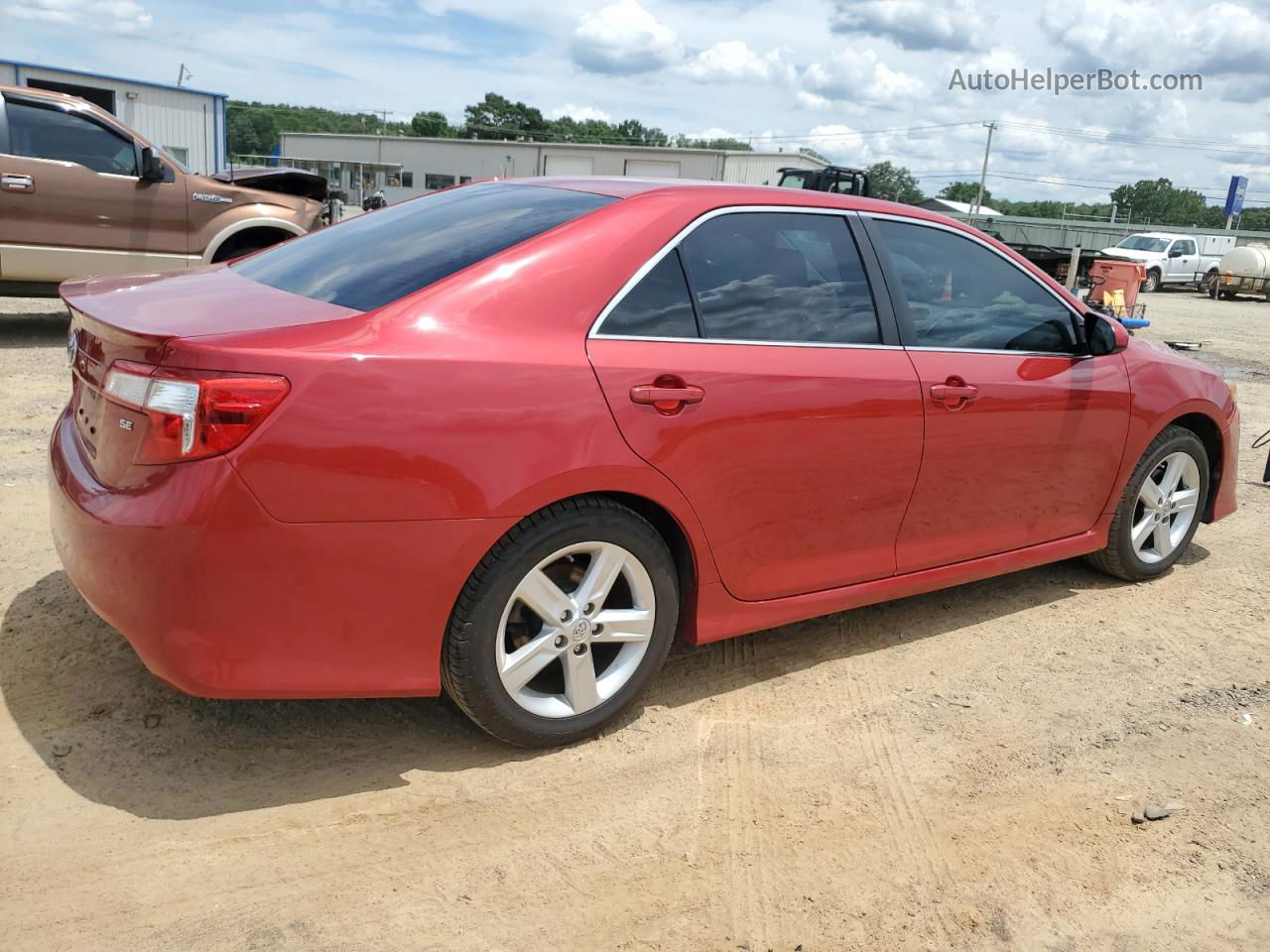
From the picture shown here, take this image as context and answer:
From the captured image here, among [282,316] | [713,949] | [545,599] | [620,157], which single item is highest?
[620,157]

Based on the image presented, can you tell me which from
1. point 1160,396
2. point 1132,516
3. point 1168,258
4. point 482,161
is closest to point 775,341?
point 1160,396

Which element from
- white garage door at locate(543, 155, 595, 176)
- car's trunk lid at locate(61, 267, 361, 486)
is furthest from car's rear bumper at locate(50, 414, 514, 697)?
white garage door at locate(543, 155, 595, 176)

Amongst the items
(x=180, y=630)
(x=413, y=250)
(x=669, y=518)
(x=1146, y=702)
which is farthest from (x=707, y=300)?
(x=1146, y=702)

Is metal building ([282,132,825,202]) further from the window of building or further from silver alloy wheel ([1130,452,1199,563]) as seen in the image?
the window of building

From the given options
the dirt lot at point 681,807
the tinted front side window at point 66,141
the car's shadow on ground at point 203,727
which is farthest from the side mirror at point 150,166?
the car's shadow on ground at point 203,727

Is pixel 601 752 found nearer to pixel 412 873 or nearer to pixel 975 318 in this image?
pixel 412 873

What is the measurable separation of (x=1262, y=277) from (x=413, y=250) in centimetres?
3135

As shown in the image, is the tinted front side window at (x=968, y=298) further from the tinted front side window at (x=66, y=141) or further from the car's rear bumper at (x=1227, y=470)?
the tinted front side window at (x=66, y=141)

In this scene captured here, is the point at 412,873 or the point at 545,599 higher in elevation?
the point at 545,599

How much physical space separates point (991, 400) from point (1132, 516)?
4.44 ft

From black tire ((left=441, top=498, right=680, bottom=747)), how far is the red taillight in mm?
693

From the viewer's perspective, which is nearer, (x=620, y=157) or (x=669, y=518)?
(x=669, y=518)

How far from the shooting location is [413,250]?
10.0 ft

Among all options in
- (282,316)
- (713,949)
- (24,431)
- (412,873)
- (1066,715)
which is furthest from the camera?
(24,431)
